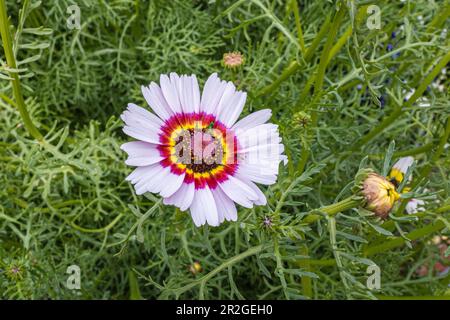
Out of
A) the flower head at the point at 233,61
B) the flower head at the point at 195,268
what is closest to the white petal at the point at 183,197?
the flower head at the point at 233,61

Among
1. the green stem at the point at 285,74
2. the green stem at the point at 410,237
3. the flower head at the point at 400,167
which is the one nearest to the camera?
the green stem at the point at 410,237

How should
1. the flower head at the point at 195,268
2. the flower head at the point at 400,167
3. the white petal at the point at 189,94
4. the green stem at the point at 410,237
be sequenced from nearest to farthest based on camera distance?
the white petal at the point at 189,94 < the green stem at the point at 410,237 < the flower head at the point at 195,268 < the flower head at the point at 400,167

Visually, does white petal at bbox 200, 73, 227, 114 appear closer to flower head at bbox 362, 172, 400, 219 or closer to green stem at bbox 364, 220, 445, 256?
flower head at bbox 362, 172, 400, 219

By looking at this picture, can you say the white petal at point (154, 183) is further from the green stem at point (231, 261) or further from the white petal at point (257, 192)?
Result: the green stem at point (231, 261)

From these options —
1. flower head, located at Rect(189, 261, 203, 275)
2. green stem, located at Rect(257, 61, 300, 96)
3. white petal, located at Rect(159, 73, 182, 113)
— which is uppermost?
green stem, located at Rect(257, 61, 300, 96)

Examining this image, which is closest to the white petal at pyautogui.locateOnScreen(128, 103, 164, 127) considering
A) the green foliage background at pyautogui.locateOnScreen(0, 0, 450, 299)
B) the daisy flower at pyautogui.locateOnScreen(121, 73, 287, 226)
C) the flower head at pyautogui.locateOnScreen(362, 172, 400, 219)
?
the daisy flower at pyautogui.locateOnScreen(121, 73, 287, 226)

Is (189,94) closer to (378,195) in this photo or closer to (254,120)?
(254,120)
